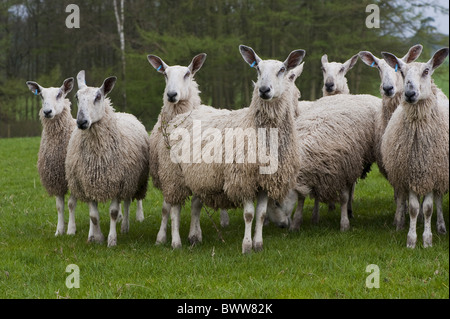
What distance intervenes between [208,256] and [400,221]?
Answer: 2.83m

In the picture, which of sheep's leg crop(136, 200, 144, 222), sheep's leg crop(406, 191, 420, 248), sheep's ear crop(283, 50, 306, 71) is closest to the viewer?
sheep's leg crop(406, 191, 420, 248)

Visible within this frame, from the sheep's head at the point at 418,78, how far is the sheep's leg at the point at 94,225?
418 cm

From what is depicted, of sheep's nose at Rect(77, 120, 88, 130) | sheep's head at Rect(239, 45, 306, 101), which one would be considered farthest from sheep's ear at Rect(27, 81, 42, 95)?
sheep's head at Rect(239, 45, 306, 101)

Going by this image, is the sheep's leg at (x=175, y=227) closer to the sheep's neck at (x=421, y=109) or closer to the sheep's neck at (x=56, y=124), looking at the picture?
the sheep's neck at (x=56, y=124)

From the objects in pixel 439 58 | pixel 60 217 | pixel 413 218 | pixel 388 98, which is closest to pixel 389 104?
pixel 388 98

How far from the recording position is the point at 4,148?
18.0 m

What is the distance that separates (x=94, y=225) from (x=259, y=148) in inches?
103

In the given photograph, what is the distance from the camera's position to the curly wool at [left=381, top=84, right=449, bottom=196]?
612 centimetres

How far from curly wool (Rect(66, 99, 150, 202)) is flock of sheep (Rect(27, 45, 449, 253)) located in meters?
0.01

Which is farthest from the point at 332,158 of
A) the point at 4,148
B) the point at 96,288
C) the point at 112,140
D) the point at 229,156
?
the point at 4,148

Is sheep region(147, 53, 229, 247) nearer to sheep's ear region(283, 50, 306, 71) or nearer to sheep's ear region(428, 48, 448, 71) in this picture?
sheep's ear region(283, 50, 306, 71)

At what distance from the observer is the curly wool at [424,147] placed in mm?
6117

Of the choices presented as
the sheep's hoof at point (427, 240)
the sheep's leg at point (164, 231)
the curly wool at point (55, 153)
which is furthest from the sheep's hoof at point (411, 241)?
the curly wool at point (55, 153)

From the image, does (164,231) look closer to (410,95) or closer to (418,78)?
(410,95)
